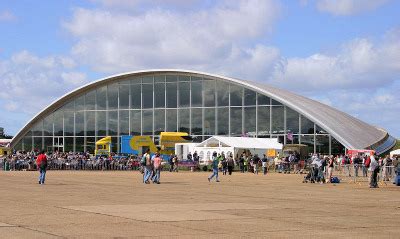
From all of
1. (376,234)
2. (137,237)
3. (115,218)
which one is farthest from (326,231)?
(115,218)

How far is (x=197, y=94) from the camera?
59812 millimetres

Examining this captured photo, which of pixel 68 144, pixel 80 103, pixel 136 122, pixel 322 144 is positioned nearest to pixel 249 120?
pixel 322 144

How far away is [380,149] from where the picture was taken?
67188 millimetres

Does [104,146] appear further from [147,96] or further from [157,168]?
[157,168]

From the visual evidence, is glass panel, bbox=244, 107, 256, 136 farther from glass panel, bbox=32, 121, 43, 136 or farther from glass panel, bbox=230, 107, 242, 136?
glass panel, bbox=32, 121, 43, 136

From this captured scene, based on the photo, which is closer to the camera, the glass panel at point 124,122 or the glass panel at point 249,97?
the glass panel at point 249,97

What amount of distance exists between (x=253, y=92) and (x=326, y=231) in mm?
45285

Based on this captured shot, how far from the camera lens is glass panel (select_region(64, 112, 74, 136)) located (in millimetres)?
65094

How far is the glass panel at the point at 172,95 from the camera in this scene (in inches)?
2381

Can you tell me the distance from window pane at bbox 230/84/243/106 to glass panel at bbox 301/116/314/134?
18.3 feet

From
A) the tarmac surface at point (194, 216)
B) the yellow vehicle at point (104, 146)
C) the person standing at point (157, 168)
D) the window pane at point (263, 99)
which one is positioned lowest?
the tarmac surface at point (194, 216)

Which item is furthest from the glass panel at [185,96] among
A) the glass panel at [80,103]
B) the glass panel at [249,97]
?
the glass panel at [80,103]

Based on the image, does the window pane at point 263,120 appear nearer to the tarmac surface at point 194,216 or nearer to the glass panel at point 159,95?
the glass panel at point 159,95

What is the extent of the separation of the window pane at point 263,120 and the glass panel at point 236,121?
161cm
